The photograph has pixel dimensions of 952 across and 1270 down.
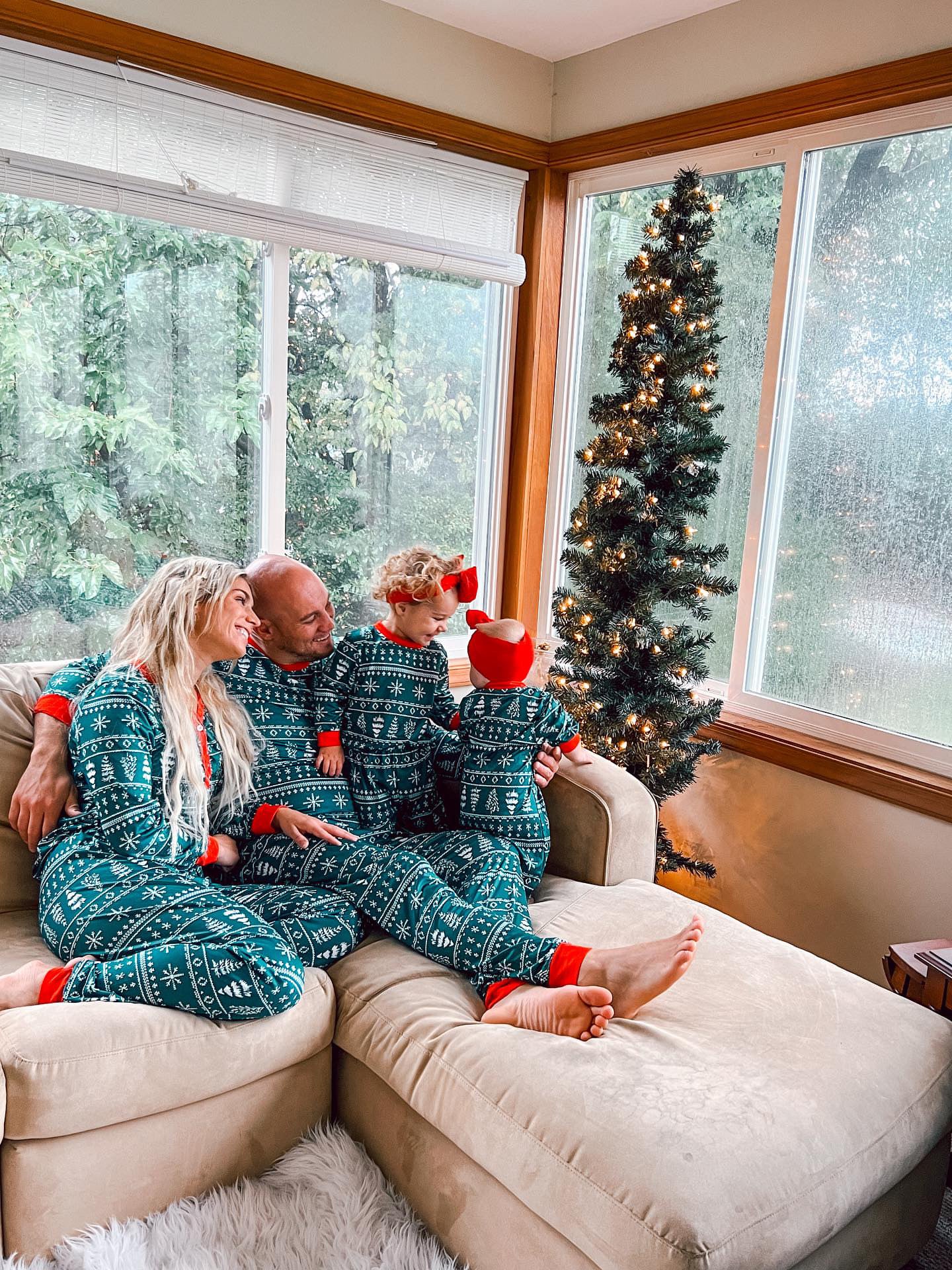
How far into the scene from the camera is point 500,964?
1.93 meters

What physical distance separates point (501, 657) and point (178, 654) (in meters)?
0.74

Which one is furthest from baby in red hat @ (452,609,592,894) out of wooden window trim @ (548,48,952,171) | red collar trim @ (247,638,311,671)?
wooden window trim @ (548,48,952,171)

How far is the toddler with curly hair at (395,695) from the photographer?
2396mm

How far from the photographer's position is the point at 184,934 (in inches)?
72.8

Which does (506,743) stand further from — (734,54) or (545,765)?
(734,54)

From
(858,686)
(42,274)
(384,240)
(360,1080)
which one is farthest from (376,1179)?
(384,240)

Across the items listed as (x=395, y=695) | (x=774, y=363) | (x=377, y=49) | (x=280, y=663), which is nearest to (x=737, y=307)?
(x=774, y=363)

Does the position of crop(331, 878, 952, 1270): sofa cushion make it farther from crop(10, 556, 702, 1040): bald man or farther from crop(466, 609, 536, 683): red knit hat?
crop(466, 609, 536, 683): red knit hat

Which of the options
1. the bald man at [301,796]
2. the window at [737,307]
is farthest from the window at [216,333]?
the bald man at [301,796]

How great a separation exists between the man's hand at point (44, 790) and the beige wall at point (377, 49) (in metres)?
1.86

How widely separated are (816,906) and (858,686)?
2.09ft

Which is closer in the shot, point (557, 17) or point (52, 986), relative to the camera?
point (52, 986)

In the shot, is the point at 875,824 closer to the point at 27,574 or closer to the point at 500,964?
the point at 500,964

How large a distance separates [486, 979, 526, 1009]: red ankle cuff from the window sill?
4.10 feet
